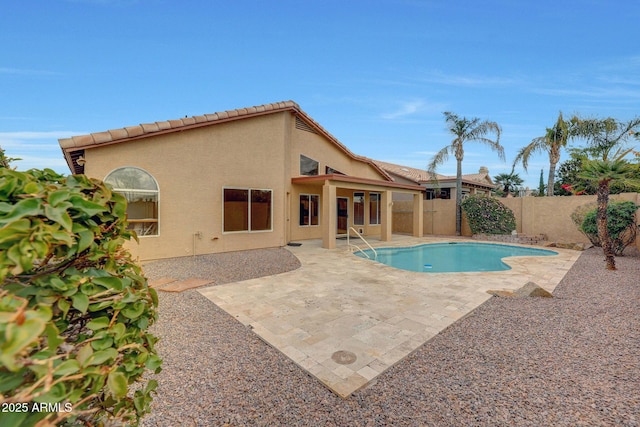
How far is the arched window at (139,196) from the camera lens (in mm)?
10180

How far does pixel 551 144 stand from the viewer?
70.9 feet

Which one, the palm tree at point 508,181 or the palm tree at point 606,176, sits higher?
the palm tree at point 508,181

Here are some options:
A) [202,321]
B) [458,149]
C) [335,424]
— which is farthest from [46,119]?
[458,149]

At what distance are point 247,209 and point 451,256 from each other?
10.6m

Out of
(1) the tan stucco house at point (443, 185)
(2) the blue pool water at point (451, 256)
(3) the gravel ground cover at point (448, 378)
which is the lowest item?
(2) the blue pool water at point (451, 256)

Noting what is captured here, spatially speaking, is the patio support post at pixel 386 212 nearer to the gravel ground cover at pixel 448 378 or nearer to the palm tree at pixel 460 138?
the palm tree at pixel 460 138

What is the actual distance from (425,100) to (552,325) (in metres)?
19.0

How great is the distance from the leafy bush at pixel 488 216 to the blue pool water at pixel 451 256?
7.89 ft

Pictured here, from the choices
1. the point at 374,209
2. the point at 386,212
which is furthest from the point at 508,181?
the point at 386,212

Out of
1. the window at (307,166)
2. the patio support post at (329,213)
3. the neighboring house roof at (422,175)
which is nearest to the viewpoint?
the patio support post at (329,213)

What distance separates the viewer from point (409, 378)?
362 cm

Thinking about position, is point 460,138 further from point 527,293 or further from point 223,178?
point 223,178

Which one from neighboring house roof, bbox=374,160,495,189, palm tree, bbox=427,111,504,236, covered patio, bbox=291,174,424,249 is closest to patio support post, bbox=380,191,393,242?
covered patio, bbox=291,174,424,249

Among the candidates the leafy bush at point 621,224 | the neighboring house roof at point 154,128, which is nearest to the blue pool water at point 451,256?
the leafy bush at point 621,224
